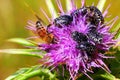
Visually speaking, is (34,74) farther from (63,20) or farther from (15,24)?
→ (15,24)

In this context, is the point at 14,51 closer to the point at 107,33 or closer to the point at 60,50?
the point at 60,50

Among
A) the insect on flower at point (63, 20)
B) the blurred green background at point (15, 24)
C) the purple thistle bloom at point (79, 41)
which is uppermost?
the blurred green background at point (15, 24)

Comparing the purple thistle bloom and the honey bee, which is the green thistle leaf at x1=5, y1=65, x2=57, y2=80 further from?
the honey bee

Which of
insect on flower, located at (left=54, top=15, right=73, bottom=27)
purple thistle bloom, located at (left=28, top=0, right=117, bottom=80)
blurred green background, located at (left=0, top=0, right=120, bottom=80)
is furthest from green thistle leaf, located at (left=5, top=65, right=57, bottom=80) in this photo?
blurred green background, located at (left=0, top=0, right=120, bottom=80)

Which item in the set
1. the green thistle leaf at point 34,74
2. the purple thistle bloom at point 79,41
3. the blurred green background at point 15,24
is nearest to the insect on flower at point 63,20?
the purple thistle bloom at point 79,41

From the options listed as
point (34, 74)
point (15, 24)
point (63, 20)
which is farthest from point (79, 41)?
point (15, 24)

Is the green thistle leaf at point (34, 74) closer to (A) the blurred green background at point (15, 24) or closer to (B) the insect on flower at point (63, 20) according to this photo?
(B) the insect on flower at point (63, 20)

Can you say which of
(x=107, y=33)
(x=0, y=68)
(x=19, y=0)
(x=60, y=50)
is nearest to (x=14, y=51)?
(x=60, y=50)
